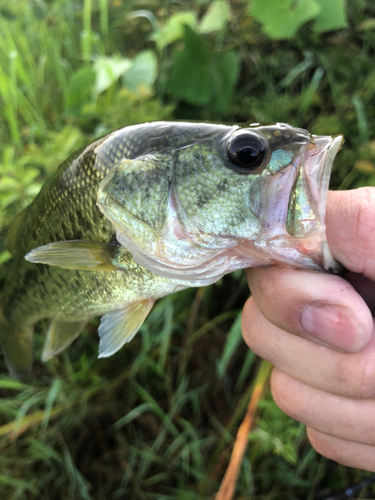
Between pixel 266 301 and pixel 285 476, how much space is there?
107 cm

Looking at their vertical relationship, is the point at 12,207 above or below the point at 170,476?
above

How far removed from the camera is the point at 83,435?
1640 mm

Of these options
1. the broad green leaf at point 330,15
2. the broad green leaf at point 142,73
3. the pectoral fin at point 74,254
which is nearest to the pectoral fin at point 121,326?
the pectoral fin at point 74,254

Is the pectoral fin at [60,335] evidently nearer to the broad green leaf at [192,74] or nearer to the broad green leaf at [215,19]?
the broad green leaf at [192,74]

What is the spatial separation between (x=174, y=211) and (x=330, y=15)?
1.60 metres

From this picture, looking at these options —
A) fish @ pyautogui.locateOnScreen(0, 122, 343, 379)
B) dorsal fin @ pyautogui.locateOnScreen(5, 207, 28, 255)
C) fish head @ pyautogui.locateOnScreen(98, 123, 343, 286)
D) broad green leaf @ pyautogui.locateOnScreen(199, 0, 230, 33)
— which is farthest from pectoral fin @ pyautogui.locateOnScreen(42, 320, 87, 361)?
broad green leaf @ pyautogui.locateOnScreen(199, 0, 230, 33)

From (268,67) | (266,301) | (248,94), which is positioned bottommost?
(266,301)

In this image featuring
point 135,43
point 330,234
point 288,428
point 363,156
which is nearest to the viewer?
point 330,234

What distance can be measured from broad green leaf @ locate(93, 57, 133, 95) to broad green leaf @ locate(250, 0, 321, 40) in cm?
74

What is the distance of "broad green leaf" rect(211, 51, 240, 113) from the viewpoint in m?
1.71

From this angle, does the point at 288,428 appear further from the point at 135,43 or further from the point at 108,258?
the point at 135,43

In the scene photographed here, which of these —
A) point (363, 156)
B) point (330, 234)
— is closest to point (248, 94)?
point (363, 156)

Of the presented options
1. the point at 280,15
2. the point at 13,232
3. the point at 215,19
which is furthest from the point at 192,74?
the point at 13,232

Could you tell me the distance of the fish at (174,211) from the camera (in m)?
0.67
